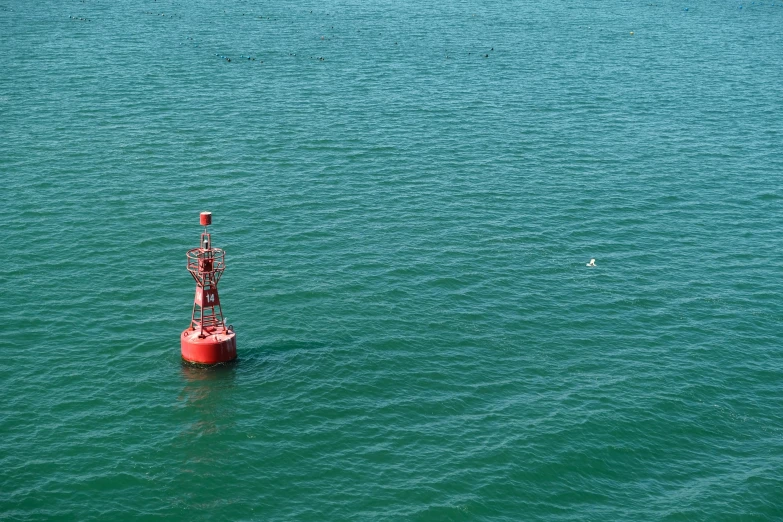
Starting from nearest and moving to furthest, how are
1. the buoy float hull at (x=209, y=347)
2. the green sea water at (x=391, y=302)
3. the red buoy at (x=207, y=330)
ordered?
the green sea water at (x=391, y=302)
the red buoy at (x=207, y=330)
the buoy float hull at (x=209, y=347)

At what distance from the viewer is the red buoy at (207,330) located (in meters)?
83.1

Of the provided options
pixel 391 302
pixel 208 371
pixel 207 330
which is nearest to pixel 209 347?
pixel 208 371

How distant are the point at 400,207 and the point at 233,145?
32.7 meters

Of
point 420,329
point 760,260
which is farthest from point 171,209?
point 760,260

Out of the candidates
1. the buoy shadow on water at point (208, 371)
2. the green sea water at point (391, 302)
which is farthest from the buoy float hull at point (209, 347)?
the green sea water at point (391, 302)

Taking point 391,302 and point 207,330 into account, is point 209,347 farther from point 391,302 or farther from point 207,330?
point 391,302

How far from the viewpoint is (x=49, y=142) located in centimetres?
13612

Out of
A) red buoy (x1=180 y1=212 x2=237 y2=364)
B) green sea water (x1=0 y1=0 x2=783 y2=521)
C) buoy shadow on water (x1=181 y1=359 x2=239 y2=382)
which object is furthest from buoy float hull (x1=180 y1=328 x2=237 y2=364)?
green sea water (x1=0 y1=0 x2=783 y2=521)

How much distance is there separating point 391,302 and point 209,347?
21.5 m

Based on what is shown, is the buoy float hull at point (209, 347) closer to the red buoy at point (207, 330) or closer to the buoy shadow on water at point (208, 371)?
the red buoy at point (207, 330)

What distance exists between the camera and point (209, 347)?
274 feet

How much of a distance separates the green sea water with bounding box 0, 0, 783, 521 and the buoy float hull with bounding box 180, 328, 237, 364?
156 cm

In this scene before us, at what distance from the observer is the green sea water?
71.4m

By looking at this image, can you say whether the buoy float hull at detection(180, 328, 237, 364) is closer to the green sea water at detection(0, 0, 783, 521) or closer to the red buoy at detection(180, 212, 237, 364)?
the red buoy at detection(180, 212, 237, 364)
